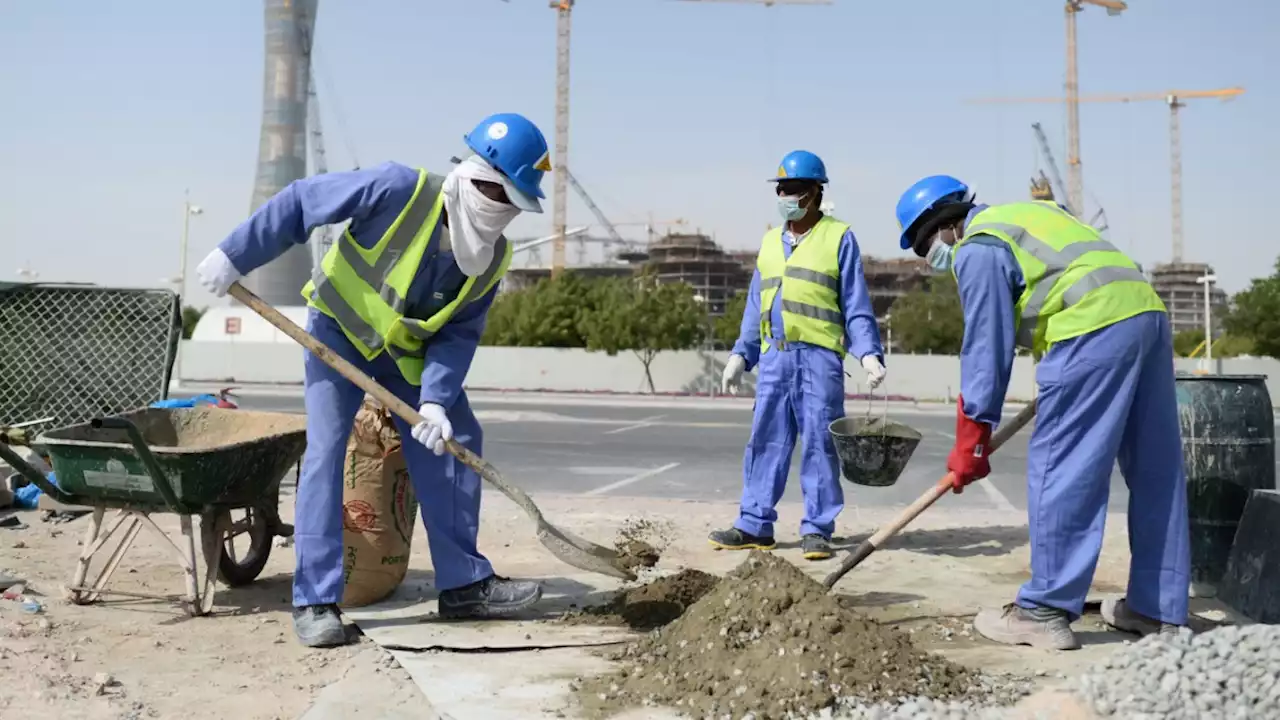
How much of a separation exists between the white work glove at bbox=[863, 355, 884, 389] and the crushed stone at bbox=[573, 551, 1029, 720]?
2003 mm

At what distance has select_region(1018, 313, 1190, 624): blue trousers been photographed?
11.6ft

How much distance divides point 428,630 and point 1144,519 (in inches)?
105

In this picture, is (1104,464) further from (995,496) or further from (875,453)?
(995,496)

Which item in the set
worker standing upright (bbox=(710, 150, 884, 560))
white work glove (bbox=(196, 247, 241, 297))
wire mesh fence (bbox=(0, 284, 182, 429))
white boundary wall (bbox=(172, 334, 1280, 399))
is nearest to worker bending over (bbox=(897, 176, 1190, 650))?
worker standing upright (bbox=(710, 150, 884, 560))

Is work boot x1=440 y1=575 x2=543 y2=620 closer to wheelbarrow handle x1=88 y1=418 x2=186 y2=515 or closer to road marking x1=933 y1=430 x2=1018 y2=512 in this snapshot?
wheelbarrow handle x1=88 y1=418 x2=186 y2=515

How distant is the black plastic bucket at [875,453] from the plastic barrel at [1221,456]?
1.14 metres

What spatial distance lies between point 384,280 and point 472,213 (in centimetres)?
43

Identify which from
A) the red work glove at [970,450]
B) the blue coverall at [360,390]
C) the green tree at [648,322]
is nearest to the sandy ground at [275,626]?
the blue coverall at [360,390]

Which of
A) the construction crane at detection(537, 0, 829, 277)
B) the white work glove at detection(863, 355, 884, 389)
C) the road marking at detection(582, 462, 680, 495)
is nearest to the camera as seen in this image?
the white work glove at detection(863, 355, 884, 389)

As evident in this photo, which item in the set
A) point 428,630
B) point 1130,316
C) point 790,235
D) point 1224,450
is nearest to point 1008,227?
point 1130,316

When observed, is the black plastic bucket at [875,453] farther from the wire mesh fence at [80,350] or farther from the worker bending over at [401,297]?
the wire mesh fence at [80,350]

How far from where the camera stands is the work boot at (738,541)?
18.8ft

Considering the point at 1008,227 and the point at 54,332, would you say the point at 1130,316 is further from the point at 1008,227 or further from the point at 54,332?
the point at 54,332

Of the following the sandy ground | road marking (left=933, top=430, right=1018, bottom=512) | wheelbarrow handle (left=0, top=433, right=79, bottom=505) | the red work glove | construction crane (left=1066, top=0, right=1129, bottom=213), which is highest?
construction crane (left=1066, top=0, right=1129, bottom=213)
